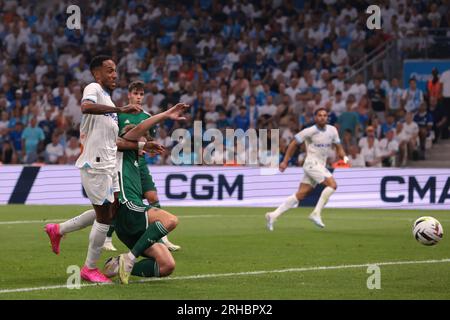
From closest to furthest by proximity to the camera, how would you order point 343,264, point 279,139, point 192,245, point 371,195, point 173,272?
point 173,272
point 343,264
point 192,245
point 371,195
point 279,139

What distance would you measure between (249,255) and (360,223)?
21.8 ft

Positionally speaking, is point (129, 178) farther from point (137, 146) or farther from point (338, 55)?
point (338, 55)

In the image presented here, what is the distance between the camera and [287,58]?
1192 inches

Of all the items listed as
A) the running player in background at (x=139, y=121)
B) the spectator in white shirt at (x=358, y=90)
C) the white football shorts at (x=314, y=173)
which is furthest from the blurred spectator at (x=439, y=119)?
the running player in background at (x=139, y=121)

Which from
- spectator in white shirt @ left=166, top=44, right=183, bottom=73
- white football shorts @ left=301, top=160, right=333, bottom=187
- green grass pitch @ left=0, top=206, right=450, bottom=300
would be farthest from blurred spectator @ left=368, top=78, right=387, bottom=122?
white football shorts @ left=301, top=160, right=333, bottom=187

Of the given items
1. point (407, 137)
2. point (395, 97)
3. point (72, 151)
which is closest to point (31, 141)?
point (72, 151)

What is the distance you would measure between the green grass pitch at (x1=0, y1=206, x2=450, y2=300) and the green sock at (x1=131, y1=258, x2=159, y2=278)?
0.41 feet

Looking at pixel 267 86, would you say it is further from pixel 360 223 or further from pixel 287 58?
pixel 360 223

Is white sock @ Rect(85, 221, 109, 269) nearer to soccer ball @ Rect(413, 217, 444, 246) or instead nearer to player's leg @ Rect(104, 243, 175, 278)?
player's leg @ Rect(104, 243, 175, 278)

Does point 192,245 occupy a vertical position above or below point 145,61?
below

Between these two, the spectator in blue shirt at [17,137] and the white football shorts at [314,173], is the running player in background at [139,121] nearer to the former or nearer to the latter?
the white football shorts at [314,173]

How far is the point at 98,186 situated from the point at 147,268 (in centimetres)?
101

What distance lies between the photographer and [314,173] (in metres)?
19.8
